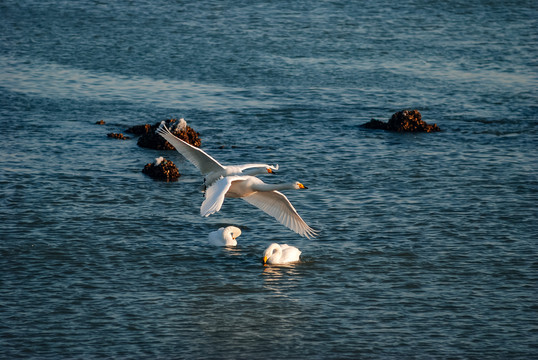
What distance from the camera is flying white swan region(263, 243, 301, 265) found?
17625 millimetres

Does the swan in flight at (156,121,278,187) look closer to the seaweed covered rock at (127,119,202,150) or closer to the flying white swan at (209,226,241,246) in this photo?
the flying white swan at (209,226,241,246)

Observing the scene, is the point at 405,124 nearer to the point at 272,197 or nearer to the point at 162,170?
the point at 162,170

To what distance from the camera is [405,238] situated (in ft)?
64.5

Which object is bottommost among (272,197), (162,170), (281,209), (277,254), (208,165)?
(277,254)

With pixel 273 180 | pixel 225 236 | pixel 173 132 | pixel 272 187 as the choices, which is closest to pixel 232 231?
pixel 225 236

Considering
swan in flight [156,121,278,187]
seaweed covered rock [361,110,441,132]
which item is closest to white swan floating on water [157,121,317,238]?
swan in flight [156,121,278,187]

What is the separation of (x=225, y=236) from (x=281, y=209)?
1335mm

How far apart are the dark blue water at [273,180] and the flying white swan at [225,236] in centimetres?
20

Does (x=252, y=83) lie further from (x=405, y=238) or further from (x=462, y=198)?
(x=405, y=238)

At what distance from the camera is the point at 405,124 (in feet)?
95.8

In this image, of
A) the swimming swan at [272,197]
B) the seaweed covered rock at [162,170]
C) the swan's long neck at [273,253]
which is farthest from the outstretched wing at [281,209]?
the seaweed covered rock at [162,170]

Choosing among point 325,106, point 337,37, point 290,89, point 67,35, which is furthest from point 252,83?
point 67,35

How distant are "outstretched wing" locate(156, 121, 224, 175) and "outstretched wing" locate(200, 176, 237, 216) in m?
1.43

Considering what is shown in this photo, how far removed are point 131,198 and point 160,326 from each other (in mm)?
7642
